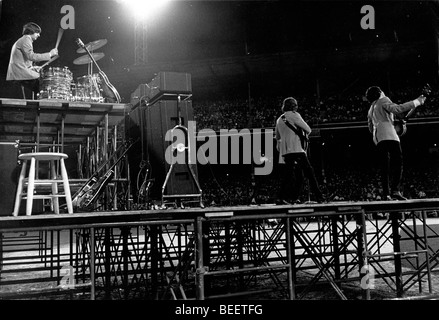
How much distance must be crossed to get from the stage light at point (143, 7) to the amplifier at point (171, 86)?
992 centimetres

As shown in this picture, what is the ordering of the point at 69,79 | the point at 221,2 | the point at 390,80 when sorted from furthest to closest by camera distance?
the point at 390,80 → the point at 221,2 → the point at 69,79

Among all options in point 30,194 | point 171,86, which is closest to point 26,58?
point 171,86

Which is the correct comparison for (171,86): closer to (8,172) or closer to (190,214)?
(190,214)

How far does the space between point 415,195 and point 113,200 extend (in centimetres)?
1594

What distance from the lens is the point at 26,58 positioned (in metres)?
6.64

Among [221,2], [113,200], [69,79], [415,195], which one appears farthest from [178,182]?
[415,195]

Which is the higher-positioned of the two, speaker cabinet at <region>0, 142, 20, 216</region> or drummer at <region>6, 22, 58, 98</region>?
drummer at <region>6, 22, 58, 98</region>

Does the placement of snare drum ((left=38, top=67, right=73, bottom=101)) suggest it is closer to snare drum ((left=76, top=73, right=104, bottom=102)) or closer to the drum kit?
the drum kit

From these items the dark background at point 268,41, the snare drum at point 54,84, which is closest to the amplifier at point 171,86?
the snare drum at point 54,84

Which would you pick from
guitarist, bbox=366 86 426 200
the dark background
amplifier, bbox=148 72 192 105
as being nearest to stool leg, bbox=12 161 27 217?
amplifier, bbox=148 72 192 105

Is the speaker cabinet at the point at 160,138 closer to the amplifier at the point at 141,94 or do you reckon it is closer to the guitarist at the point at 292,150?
the amplifier at the point at 141,94

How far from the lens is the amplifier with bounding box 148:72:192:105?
5.91m

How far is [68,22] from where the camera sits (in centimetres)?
Result: 1457

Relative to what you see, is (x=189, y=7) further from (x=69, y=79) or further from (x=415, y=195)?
(x=415, y=195)
